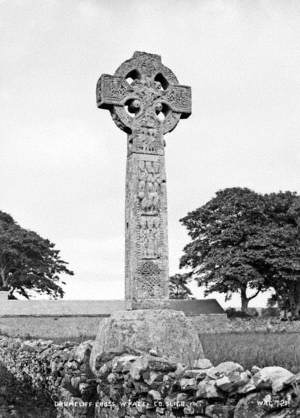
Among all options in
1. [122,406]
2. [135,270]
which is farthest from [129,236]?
[122,406]

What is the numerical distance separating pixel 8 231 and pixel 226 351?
33864mm

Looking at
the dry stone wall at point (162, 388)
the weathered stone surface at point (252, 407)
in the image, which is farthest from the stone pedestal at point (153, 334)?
the weathered stone surface at point (252, 407)

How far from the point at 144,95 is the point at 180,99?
0.66 meters

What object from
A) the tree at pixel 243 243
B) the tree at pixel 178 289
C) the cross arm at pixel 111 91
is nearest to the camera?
the cross arm at pixel 111 91

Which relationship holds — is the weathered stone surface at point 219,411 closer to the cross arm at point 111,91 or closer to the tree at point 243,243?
the cross arm at point 111,91

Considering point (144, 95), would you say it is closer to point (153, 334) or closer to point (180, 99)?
point (180, 99)

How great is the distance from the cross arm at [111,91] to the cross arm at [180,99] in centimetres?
71

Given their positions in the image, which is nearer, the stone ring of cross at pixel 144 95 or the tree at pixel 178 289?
the stone ring of cross at pixel 144 95

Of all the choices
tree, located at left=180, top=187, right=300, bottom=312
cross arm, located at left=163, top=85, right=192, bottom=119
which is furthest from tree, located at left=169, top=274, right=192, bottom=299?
cross arm, located at left=163, top=85, right=192, bottom=119

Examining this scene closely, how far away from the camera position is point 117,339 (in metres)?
6.62

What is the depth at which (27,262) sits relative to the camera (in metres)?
38.1

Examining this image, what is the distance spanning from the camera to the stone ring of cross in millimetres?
8336

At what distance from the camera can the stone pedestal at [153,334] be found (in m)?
6.62

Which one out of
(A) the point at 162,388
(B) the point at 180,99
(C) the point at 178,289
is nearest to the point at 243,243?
(C) the point at 178,289
